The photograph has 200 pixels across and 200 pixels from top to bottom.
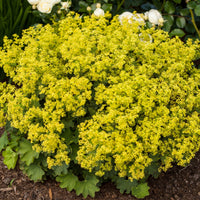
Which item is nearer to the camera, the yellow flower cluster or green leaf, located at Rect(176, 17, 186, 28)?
the yellow flower cluster

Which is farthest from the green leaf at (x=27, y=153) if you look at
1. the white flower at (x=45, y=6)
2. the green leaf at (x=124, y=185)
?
the white flower at (x=45, y=6)

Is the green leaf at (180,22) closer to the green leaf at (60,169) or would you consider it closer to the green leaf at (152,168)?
the green leaf at (152,168)

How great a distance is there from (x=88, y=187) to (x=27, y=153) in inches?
22.2

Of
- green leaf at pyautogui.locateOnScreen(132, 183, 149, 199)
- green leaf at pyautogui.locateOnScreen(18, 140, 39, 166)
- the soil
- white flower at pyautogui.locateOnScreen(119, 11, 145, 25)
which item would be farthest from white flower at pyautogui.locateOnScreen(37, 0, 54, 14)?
green leaf at pyautogui.locateOnScreen(132, 183, 149, 199)

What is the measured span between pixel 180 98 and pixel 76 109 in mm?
796

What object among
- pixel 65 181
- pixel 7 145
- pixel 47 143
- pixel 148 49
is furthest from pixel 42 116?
pixel 148 49

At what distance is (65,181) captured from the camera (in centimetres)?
248

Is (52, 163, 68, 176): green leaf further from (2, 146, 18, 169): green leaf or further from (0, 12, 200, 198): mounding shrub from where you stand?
(2, 146, 18, 169): green leaf

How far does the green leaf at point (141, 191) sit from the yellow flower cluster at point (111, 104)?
202mm

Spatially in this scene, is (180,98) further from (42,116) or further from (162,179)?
(42,116)

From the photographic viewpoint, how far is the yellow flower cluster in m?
2.13

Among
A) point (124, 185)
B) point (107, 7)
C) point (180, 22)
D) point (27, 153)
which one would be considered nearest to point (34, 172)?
point (27, 153)

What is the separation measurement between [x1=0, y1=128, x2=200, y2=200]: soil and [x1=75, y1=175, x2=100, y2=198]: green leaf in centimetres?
11

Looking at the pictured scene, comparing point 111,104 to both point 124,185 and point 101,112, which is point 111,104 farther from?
point 124,185
